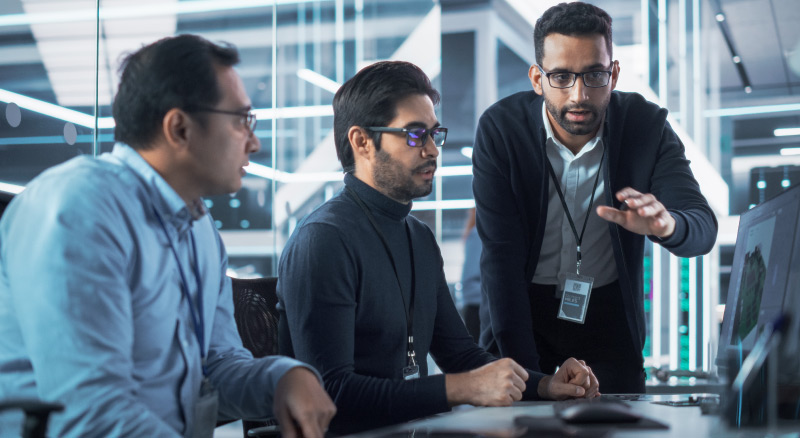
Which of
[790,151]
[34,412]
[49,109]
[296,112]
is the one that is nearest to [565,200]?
[34,412]

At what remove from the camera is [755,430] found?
1.01m

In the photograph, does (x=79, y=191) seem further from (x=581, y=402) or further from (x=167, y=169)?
(x=581, y=402)

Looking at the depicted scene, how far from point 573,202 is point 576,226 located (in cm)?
6

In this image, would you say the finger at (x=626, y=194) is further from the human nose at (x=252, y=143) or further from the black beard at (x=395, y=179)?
the human nose at (x=252, y=143)

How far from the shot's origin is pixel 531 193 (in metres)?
2.13

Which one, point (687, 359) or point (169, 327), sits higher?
point (169, 327)

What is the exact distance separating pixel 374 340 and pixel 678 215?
74cm

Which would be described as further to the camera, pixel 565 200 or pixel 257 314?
pixel 565 200


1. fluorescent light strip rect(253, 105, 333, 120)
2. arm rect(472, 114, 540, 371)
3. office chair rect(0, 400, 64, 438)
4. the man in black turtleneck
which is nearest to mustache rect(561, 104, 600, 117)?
arm rect(472, 114, 540, 371)

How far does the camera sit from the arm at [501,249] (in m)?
2.02

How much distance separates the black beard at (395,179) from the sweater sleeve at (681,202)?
1.91ft

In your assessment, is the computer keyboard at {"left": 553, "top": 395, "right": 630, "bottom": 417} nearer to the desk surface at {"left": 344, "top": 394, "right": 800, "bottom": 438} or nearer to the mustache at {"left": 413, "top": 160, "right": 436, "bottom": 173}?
the desk surface at {"left": 344, "top": 394, "right": 800, "bottom": 438}

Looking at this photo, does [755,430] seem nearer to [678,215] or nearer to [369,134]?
[678,215]

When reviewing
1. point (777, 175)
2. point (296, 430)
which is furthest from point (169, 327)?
point (777, 175)
